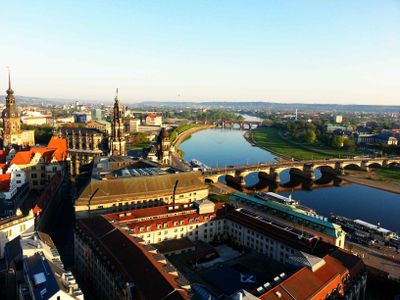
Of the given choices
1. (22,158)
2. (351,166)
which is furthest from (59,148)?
(351,166)

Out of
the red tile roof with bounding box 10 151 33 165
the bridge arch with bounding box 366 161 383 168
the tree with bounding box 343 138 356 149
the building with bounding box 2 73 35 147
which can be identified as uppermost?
the building with bounding box 2 73 35 147

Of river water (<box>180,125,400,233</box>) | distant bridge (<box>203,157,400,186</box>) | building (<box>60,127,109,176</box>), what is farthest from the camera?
building (<box>60,127,109,176</box>)

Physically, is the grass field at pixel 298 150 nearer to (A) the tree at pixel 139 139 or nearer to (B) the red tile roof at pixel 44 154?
(A) the tree at pixel 139 139

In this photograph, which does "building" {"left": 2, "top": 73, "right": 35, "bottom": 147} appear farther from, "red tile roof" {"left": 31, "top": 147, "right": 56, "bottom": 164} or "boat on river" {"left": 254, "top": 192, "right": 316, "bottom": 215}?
"boat on river" {"left": 254, "top": 192, "right": 316, "bottom": 215}

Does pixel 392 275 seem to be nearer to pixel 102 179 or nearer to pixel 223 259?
pixel 223 259

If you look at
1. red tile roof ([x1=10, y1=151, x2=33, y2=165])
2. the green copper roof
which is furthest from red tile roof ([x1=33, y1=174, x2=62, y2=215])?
the green copper roof

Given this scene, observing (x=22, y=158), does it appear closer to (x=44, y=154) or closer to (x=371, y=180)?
(x=44, y=154)
